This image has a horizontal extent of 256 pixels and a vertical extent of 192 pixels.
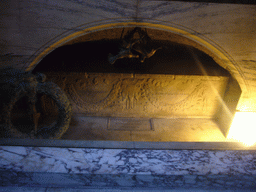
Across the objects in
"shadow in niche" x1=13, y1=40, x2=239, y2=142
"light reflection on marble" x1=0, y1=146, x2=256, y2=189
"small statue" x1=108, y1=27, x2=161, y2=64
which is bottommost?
"light reflection on marble" x1=0, y1=146, x2=256, y2=189

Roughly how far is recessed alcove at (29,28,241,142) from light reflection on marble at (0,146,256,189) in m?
1.92

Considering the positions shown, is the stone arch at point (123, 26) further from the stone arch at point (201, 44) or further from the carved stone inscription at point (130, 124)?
the carved stone inscription at point (130, 124)

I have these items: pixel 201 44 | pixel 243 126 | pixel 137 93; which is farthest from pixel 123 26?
pixel 243 126

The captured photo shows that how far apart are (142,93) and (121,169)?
2484 millimetres

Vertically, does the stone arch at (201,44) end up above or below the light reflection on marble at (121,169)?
above

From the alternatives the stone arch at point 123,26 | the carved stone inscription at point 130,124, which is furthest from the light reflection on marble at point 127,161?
the carved stone inscription at point 130,124

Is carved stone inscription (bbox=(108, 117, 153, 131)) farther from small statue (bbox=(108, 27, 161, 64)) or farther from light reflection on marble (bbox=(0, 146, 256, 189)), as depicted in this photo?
light reflection on marble (bbox=(0, 146, 256, 189))

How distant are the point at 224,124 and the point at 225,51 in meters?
1.78

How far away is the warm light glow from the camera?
355 centimetres

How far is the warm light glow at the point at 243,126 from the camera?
3.55 meters

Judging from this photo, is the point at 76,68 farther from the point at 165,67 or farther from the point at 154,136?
the point at 154,136

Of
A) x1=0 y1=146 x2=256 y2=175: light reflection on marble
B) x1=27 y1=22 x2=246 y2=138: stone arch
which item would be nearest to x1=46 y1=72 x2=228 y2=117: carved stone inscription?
x1=27 y1=22 x2=246 y2=138: stone arch

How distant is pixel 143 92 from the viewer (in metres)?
3.81

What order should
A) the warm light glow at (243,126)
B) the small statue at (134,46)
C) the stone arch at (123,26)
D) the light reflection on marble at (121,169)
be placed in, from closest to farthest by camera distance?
1. the light reflection on marble at (121,169)
2. the stone arch at (123,26)
3. the small statue at (134,46)
4. the warm light glow at (243,126)
